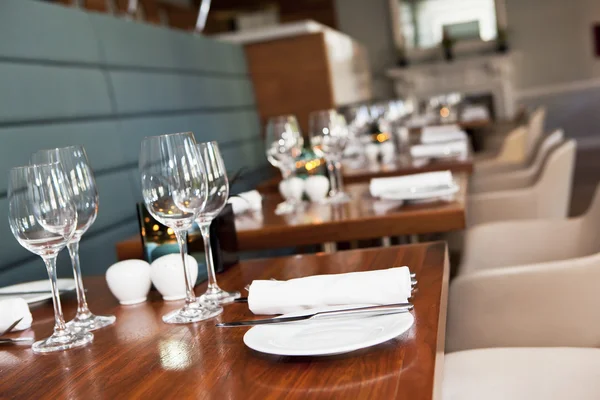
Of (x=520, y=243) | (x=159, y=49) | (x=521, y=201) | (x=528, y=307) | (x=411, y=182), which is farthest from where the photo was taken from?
(x=159, y=49)

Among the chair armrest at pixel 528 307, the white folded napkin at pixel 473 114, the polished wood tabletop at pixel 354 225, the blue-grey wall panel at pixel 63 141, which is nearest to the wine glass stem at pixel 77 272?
the polished wood tabletop at pixel 354 225

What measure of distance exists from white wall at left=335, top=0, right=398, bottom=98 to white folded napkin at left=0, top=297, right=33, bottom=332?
422 inches

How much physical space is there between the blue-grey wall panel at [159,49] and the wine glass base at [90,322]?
2328mm

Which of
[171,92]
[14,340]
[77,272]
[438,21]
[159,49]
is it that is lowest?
[14,340]

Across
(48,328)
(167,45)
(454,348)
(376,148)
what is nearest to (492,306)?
(454,348)

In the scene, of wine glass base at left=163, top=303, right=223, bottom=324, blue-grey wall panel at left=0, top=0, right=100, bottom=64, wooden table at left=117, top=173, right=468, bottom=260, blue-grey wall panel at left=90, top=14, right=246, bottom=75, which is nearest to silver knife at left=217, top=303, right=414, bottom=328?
wine glass base at left=163, top=303, right=223, bottom=324

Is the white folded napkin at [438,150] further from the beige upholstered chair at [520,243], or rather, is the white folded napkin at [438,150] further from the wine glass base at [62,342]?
the wine glass base at [62,342]

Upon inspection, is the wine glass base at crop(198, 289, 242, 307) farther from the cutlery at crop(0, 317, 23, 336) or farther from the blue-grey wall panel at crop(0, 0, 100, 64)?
the blue-grey wall panel at crop(0, 0, 100, 64)

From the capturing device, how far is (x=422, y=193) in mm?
2236

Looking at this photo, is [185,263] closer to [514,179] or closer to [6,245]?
[6,245]

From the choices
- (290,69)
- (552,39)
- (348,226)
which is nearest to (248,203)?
(348,226)

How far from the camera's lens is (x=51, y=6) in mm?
3102

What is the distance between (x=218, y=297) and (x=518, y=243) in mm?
1445

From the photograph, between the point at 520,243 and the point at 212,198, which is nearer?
the point at 212,198
